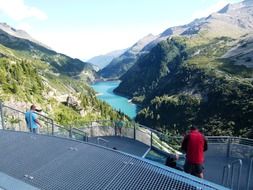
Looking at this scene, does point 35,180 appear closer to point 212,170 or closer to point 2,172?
point 2,172

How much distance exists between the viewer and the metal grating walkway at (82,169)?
19.9ft

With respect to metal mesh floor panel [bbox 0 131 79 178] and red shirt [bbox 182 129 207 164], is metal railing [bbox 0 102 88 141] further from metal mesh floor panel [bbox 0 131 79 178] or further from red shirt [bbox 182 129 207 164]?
red shirt [bbox 182 129 207 164]

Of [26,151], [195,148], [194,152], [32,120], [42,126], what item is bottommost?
[42,126]

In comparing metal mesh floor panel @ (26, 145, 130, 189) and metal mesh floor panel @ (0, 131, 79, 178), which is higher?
metal mesh floor panel @ (26, 145, 130, 189)

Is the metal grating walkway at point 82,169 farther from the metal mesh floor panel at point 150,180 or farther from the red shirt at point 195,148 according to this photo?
the red shirt at point 195,148

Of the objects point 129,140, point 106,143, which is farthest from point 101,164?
point 129,140

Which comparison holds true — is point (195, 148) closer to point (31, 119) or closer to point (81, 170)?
point (81, 170)

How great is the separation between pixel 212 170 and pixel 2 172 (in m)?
9.31

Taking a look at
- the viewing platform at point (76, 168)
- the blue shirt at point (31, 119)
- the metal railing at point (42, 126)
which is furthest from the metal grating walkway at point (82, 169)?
the metal railing at point (42, 126)

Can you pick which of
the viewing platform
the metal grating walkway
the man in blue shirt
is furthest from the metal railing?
the metal grating walkway

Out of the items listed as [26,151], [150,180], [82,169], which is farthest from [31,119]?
[150,180]

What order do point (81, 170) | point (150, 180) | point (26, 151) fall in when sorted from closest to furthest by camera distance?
point (150, 180) → point (81, 170) → point (26, 151)

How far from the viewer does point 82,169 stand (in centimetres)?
673

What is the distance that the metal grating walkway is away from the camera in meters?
6.07
